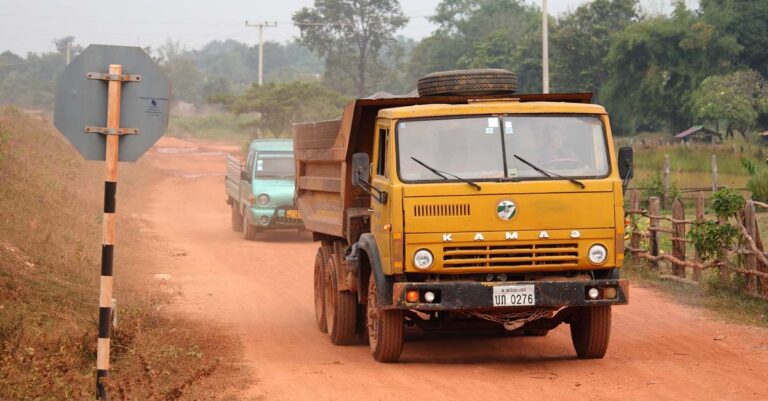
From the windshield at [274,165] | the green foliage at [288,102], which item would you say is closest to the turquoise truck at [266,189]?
the windshield at [274,165]

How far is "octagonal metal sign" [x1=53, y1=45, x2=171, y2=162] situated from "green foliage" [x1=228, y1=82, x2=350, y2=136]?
52.7 meters

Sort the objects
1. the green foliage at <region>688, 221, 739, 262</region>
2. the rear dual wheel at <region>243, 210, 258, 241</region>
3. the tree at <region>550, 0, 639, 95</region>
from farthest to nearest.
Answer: the tree at <region>550, 0, 639, 95</region>
the rear dual wheel at <region>243, 210, 258, 241</region>
the green foliage at <region>688, 221, 739, 262</region>

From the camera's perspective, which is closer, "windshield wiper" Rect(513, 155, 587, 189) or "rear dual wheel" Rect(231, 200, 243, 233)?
"windshield wiper" Rect(513, 155, 587, 189)

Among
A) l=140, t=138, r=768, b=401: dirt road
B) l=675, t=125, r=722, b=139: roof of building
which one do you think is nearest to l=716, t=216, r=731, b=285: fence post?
l=140, t=138, r=768, b=401: dirt road

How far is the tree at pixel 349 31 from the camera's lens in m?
74.1

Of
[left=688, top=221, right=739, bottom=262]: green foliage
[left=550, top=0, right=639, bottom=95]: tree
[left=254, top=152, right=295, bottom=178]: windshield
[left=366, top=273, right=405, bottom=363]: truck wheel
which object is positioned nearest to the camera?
[left=366, top=273, right=405, bottom=363]: truck wheel

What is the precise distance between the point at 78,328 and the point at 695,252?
8321mm

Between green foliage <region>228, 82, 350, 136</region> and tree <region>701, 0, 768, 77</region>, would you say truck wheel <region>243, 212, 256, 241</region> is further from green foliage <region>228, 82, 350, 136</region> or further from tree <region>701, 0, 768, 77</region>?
green foliage <region>228, 82, 350, 136</region>

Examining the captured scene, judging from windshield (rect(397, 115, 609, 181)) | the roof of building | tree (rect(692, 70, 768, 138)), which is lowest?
windshield (rect(397, 115, 609, 181))

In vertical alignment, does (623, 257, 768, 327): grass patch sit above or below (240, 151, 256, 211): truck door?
below

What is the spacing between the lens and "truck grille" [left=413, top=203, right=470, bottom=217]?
898 cm

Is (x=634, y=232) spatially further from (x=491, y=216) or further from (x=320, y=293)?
(x=491, y=216)

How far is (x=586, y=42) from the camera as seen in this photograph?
56.0 m

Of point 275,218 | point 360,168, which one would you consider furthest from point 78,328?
point 275,218
